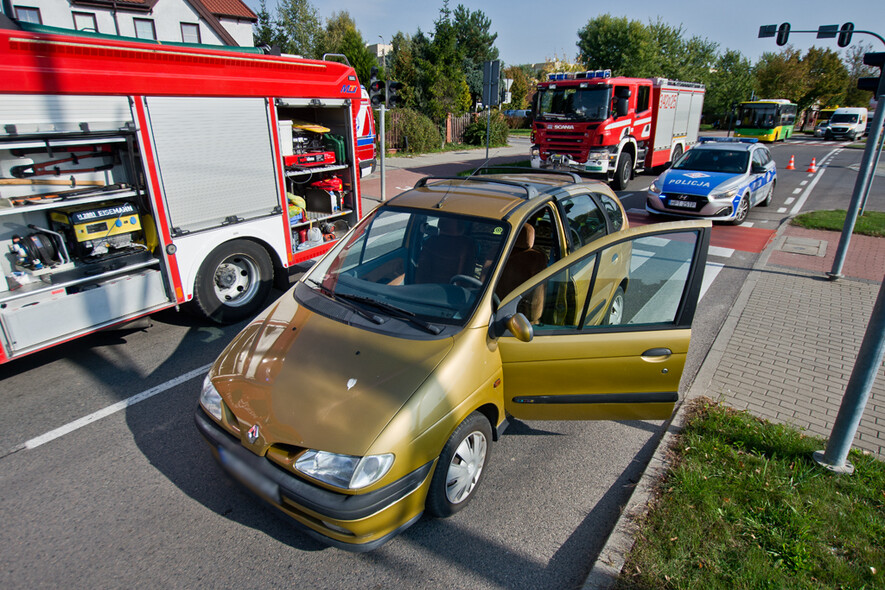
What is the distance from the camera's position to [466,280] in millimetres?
3439

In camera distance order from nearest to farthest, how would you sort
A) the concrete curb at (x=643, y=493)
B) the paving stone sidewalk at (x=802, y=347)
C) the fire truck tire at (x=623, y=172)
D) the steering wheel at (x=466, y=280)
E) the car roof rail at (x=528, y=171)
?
the concrete curb at (x=643, y=493)
the steering wheel at (x=466, y=280)
the paving stone sidewalk at (x=802, y=347)
the car roof rail at (x=528, y=171)
the fire truck tire at (x=623, y=172)

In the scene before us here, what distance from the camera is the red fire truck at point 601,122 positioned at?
1486 cm

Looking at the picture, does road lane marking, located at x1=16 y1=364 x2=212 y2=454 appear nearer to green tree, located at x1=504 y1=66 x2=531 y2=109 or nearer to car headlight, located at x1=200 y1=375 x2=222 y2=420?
car headlight, located at x1=200 y1=375 x2=222 y2=420

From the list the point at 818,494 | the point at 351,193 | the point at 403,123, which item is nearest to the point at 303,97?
the point at 351,193

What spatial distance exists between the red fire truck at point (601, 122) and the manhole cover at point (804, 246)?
5.95 m

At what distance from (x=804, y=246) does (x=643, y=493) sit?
8.68 m

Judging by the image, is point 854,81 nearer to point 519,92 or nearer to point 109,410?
point 519,92

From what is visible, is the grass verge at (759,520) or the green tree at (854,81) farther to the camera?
the green tree at (854,81)

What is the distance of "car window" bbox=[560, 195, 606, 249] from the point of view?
413cm

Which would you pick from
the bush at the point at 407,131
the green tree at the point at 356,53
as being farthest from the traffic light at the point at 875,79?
the green tree at the point at 356,53

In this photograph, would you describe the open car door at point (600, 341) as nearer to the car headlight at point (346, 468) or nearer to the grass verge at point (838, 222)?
the car headlight at point (346, 468)

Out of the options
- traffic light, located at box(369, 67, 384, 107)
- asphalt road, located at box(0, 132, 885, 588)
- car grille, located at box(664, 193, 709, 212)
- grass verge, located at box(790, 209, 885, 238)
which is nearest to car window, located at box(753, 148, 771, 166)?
grass verge, located at box(790, 209, 885, 238)

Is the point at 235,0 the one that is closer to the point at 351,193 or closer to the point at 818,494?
the point at 351,193

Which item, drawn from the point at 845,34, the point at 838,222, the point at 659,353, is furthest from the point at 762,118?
the point at 659,353
